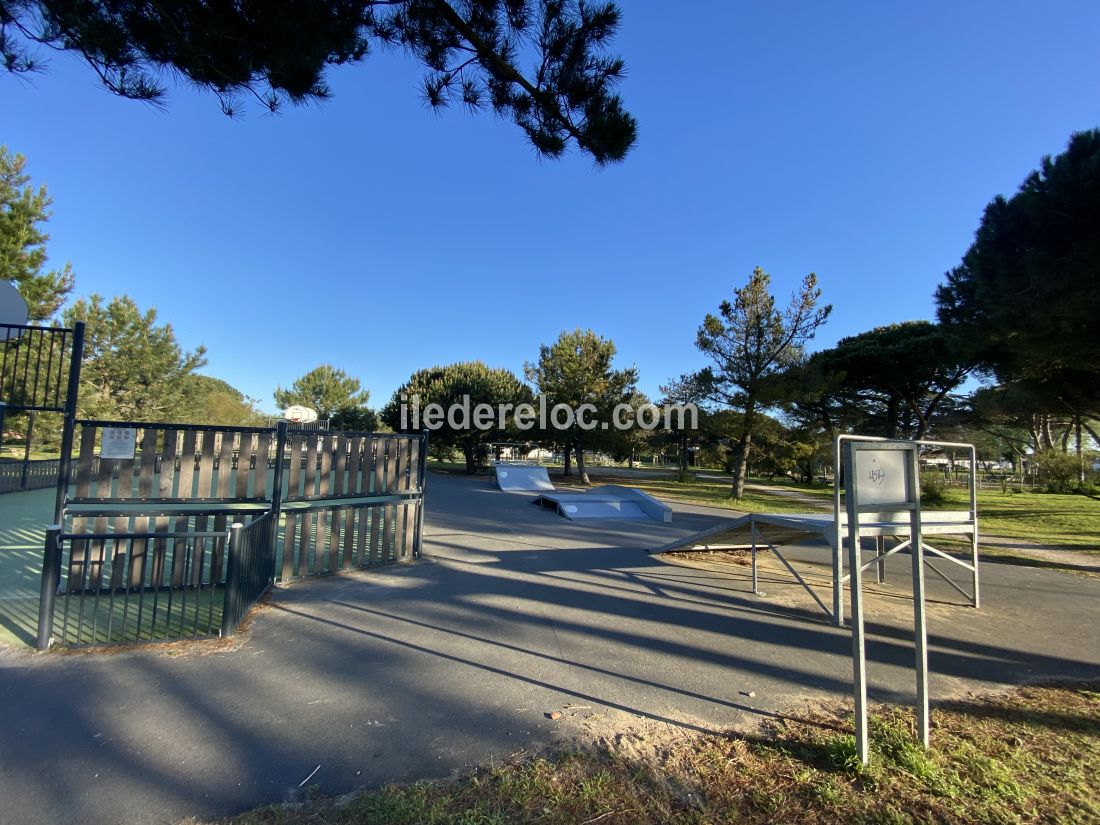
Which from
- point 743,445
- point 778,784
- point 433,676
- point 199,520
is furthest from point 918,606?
point 743,445

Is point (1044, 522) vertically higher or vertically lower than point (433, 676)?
lower

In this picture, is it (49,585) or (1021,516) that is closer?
(49,585)

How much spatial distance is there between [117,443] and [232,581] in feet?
5.92

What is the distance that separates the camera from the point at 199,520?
5.58 m

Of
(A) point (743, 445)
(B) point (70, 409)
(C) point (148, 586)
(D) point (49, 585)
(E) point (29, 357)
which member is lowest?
(C) point (148, 586)

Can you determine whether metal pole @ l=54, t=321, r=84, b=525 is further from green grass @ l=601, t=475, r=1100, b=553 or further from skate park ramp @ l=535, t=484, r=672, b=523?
green grass @ l=601, t=475, r=1100, b=553

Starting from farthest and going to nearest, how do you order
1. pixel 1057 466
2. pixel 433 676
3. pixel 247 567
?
pixel 1057 466 < pixel 247 567 < pixel 433 676

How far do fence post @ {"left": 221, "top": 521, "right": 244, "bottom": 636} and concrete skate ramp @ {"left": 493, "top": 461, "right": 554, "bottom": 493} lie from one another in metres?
16.7

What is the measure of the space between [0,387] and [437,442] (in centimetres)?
2942

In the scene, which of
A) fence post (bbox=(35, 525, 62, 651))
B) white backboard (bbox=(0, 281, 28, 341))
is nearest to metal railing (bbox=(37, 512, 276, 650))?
fence post (bbox=(35, 525, 62, 651))

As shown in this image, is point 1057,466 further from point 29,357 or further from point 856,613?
point 29,357

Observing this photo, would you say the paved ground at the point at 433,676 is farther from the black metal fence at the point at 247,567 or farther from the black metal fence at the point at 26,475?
the black metal fence at the point at 26,475

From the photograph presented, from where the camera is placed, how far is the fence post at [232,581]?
417 cm

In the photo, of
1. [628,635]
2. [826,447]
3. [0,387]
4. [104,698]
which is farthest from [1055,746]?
[826,447]
